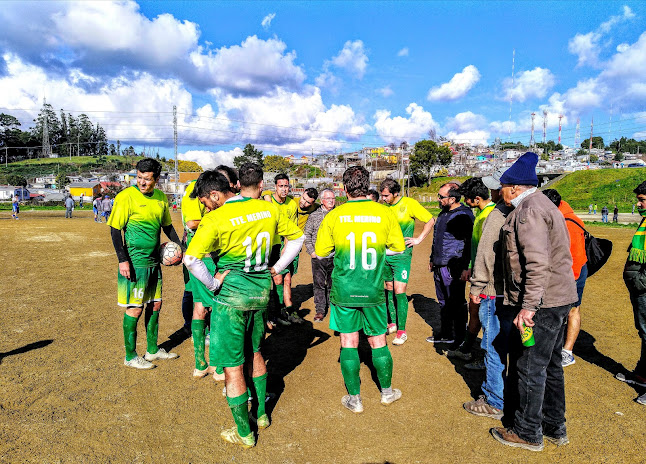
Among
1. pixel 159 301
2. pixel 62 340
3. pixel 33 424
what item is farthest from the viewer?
pixel 62 340

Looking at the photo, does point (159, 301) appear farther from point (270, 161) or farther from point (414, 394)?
point (270, 161)

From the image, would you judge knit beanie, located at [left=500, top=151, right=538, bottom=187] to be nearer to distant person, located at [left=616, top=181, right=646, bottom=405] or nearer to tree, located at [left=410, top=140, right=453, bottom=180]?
distant person, located at [left=616, top=181, right=646, bottom=405]

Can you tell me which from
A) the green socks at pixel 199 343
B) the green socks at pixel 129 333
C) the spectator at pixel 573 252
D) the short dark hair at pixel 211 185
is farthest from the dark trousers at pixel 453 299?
the green socks at pixel 129 333

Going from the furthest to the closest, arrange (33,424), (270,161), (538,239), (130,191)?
(270,161)
(130,191)
(33,424)
(538,239)

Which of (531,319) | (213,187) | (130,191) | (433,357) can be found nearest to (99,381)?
(130,191)

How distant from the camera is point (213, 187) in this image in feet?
12.1

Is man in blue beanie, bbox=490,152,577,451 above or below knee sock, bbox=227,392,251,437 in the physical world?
above

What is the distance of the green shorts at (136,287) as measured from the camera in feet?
15.6

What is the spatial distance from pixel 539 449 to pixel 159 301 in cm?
460


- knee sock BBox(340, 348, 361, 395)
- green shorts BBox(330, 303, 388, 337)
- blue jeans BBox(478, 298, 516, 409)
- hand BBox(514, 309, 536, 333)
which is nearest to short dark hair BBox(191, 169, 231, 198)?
green shorts BBox(330, 303, 388, 337)

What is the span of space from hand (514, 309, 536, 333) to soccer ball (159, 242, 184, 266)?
3727mm

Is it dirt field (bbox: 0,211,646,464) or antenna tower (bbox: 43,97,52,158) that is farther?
antenna tower (bbox: 43,97,52,158)

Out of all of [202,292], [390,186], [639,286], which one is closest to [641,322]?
[639,286]

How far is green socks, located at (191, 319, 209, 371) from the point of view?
470cm
